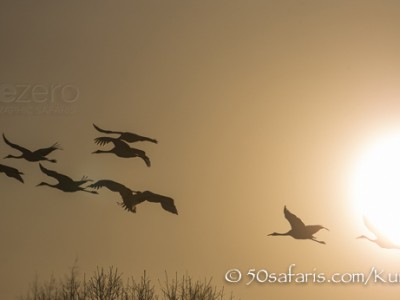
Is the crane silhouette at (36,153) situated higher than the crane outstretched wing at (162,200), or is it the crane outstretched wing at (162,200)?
the crane silhouette at (36,153)

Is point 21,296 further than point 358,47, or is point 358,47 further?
point 358,47

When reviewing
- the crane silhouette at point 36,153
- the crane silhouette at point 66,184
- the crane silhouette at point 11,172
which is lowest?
the crane silhouette at point 66,184

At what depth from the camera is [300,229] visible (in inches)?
121

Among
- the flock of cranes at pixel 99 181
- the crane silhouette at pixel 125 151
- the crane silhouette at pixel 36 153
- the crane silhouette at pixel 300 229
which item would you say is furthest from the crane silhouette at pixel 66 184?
the crane silhouette at pixel 300 229

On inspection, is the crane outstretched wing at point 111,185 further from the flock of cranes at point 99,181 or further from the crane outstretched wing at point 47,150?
the crane outstretched wing at point 47,150

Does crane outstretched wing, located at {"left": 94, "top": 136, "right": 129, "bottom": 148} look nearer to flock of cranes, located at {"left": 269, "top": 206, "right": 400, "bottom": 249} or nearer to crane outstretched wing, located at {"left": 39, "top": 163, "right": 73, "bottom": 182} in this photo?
crane outstretched wing, located at {"left": 39, "top": 163, "right": 73, "bottom": 182}

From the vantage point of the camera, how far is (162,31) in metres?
3.20

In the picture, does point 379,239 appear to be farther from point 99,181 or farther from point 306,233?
point 99,181

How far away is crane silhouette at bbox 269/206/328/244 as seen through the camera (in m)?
3.07

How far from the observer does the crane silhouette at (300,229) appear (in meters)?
3.07

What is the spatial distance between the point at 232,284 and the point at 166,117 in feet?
3.50

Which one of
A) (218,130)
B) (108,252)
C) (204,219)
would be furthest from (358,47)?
(108,252)

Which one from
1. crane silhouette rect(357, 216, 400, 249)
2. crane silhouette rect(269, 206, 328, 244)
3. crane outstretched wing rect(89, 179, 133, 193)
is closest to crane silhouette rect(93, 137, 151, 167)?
crane outstretched wing rect(89, 179, 133, 193)

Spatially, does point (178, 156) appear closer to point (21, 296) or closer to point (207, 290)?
point (207, 290)
